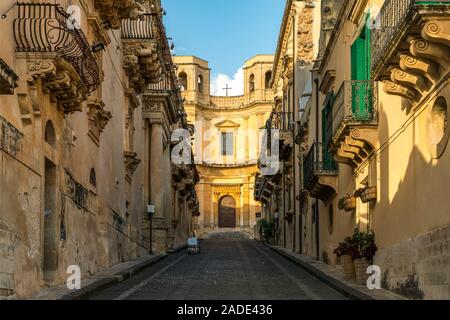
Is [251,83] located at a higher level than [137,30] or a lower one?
higher

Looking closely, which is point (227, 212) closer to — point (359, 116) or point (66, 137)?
point (66, 137)

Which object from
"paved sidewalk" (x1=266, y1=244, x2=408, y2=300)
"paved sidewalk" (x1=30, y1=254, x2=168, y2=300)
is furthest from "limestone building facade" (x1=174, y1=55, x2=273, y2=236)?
"paved sidewalk" (x1=266, y1=244, x2=408, y2=300)

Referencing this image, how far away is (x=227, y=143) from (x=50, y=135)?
7820 cm

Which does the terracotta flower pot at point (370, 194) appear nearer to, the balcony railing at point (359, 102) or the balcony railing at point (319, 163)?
the balcony railing at point (359, 102)

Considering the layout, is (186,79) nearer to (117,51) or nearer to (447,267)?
(117,51)

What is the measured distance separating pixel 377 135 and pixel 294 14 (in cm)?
2540

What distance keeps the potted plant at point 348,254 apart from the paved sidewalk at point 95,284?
523 cm

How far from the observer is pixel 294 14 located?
41969 mm

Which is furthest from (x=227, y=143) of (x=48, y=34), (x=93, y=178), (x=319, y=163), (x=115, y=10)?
(x=48, y=34)

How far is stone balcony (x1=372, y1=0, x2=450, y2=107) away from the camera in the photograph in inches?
421

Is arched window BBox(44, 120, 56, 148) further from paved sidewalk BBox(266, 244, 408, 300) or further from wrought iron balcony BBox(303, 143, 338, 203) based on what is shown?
wrought iron balcony BBox(303, 143, 338, 203)

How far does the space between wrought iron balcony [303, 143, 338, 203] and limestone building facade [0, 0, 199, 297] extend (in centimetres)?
633

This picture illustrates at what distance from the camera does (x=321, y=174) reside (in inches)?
963

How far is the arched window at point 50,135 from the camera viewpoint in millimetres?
16519
